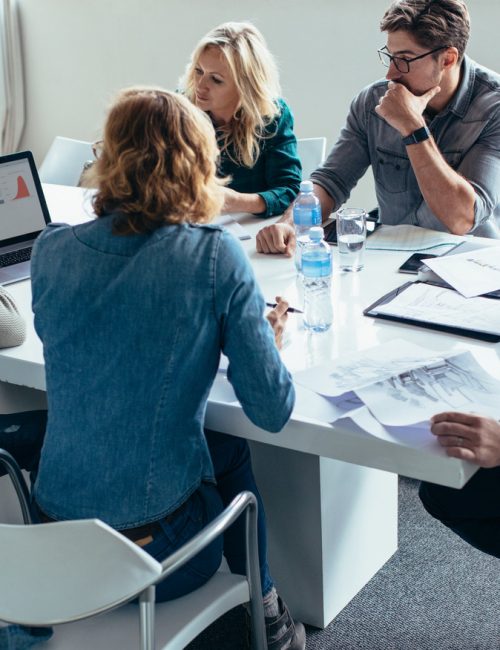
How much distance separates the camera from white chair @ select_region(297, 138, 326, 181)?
315cm

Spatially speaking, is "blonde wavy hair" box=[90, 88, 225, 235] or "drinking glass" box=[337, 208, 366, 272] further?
"drinking glass" box=[337, 208, 366, 272]

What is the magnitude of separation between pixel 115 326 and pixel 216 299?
0.17 m

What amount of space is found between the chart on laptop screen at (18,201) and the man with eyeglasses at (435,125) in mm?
693

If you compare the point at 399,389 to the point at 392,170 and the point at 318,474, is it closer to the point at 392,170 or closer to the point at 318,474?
the point at 318,474

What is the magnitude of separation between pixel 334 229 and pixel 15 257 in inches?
35.5

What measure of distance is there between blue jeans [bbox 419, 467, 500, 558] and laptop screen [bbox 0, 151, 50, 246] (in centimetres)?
144

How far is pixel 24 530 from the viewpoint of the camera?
1.21 meters

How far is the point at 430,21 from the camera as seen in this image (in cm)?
244

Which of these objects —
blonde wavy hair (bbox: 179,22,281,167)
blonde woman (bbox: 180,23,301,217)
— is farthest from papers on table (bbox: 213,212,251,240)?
blonde wavy hair (bbox: 179,22,281,167)

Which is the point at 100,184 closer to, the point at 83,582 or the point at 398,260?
the point at 83,582

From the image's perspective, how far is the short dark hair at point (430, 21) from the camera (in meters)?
2.44

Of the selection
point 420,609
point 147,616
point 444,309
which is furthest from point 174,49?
point 147,616

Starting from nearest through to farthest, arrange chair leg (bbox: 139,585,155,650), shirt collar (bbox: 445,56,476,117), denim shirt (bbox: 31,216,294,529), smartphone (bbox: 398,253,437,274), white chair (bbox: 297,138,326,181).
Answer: chair leg (bbox: 139,585,155,650) < denim shirt (bbox: 31,216,294,529) < smartphone (bbox: 398,253,437,274) < shirt collar (bbox: 445,56,476,117) < white chair (bbox: 297,138,326,181)

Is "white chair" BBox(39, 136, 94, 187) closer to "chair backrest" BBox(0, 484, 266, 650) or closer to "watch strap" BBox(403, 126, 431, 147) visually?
"watch strap" BBox(403, 126, 431, 147)
